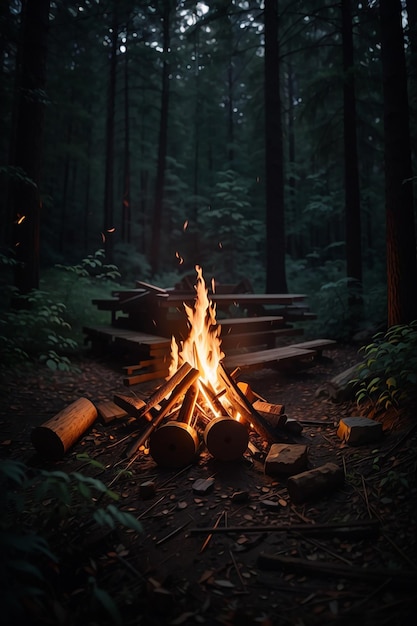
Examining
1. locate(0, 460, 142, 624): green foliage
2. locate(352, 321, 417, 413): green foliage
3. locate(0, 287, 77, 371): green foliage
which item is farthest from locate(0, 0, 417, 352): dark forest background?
locate(0, 460, 142, 624): green foliage

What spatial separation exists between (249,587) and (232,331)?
5744 mm

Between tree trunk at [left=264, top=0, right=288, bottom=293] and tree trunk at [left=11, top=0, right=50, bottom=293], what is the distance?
683cm

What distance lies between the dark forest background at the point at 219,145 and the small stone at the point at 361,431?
7.00 ft

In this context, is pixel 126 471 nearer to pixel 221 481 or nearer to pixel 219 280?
pixel 221 481

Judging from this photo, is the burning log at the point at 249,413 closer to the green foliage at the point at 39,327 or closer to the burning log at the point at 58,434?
the burning log at the point at 58,434

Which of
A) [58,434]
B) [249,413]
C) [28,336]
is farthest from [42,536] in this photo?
[28,336]

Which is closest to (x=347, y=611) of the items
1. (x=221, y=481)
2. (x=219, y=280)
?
(x=221, y=481)

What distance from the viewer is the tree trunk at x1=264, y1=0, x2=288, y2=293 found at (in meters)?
11.3

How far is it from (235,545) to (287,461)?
1.07 metres

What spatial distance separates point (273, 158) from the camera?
37.4 feet

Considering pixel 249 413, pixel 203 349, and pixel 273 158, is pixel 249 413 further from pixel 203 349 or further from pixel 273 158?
pixel 273 158

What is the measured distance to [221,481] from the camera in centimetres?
359

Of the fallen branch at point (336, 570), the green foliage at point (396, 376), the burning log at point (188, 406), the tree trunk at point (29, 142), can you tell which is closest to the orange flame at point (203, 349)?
the burning log at point (188, 406)

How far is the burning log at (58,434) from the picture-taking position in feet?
13.1
